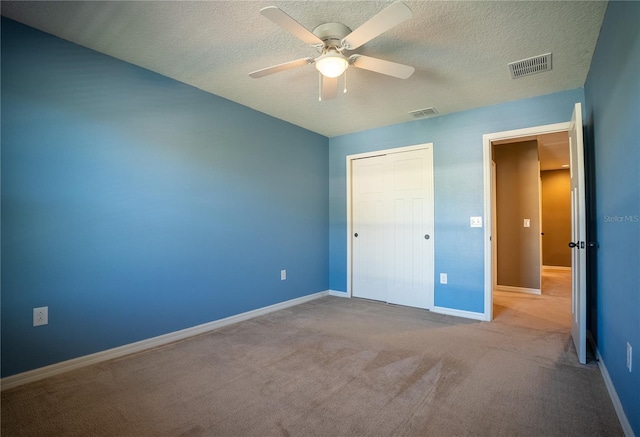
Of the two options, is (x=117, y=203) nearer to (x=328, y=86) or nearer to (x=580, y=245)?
(x=328, y=86)

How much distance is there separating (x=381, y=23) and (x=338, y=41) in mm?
467

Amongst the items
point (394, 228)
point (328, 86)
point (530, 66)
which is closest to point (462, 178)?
point (394, 228)

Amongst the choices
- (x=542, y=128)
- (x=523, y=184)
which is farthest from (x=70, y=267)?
(x=523, y=184)

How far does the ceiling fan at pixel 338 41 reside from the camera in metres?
1.63

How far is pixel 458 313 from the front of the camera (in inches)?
141

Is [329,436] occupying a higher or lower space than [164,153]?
lower

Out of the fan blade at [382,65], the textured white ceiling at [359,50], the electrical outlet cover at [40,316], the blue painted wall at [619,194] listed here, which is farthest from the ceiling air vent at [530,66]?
the electrical outlet cover at [40,316]

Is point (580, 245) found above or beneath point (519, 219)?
beneath

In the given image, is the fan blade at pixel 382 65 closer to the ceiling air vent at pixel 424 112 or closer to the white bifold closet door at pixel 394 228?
the ceiling air vent at pixel 424 112

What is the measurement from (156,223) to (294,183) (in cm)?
188

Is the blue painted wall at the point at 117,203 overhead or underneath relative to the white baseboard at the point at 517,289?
overhead

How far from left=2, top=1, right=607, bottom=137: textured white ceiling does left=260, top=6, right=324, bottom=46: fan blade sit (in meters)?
0.22

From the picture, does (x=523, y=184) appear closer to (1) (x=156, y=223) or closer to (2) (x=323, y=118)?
(2) (x=323, y=118)

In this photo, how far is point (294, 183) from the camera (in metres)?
4.16
